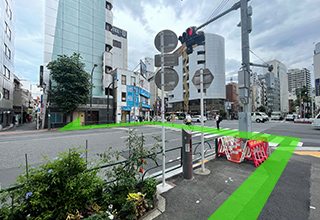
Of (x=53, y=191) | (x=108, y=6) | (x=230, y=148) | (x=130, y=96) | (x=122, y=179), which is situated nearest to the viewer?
(x=53, y=191)

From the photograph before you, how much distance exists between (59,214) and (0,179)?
426 centimetres

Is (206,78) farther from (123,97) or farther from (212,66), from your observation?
(212,66)

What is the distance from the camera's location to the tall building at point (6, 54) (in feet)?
65.7

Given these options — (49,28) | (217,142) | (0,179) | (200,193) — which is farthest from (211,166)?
(49,28)

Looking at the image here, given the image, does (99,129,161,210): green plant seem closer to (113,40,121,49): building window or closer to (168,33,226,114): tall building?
(113,40,121,49): building window

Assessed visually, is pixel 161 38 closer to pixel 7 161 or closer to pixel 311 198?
pixel 311 198

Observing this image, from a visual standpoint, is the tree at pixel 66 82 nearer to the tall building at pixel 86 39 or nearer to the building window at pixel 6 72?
the tall building at pixel 86 39

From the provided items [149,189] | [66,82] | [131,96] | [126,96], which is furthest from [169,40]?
[131,96]

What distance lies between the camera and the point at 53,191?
193 cm

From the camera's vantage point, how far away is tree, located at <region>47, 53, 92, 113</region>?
61.4ft

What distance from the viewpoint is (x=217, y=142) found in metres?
6.01

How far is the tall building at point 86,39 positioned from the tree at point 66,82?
9.26ft

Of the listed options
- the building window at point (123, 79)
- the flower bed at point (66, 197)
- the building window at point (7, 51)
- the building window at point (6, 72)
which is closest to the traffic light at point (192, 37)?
the flower bed at point (66, 197)

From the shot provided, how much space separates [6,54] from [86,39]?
1230 centimetres
